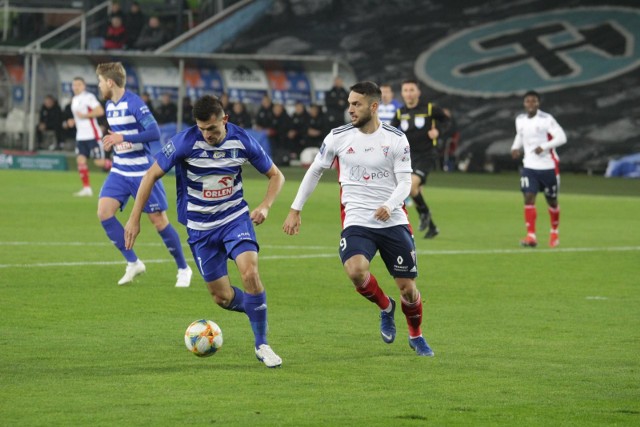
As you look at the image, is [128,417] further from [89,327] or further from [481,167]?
[481,167]

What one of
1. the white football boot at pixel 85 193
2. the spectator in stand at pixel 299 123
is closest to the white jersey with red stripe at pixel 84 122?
the white football boot at pixel 85 193

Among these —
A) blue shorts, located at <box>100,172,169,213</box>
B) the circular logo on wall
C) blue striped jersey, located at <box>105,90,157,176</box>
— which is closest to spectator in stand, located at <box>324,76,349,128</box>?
the circular logo on wall

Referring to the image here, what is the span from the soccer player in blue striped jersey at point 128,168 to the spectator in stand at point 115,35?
1109 inches

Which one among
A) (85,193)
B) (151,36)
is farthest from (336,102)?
(85,193)

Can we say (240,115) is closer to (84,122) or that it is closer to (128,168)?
(84,122)

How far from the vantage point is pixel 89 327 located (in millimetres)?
11031

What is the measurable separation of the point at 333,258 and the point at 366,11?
28.6 metres

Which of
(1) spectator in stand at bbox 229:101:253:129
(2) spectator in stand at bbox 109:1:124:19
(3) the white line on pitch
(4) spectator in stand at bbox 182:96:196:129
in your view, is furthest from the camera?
(2) spectator in stand at bbox 109:1:124:19

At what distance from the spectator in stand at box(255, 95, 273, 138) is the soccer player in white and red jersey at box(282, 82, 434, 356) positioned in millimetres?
27165

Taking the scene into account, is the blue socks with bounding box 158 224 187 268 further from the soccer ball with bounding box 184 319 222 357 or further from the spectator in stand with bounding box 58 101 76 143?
the spectator in stand with bounding box 58 101 76 143

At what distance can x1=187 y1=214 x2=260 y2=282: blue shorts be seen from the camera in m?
9.64

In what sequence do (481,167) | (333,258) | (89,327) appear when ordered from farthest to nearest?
(481,167) → (333,258) → (89,327)

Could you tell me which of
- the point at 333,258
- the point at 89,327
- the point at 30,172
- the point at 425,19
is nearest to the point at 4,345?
the point at 89,327

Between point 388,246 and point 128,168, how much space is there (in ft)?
16.3
